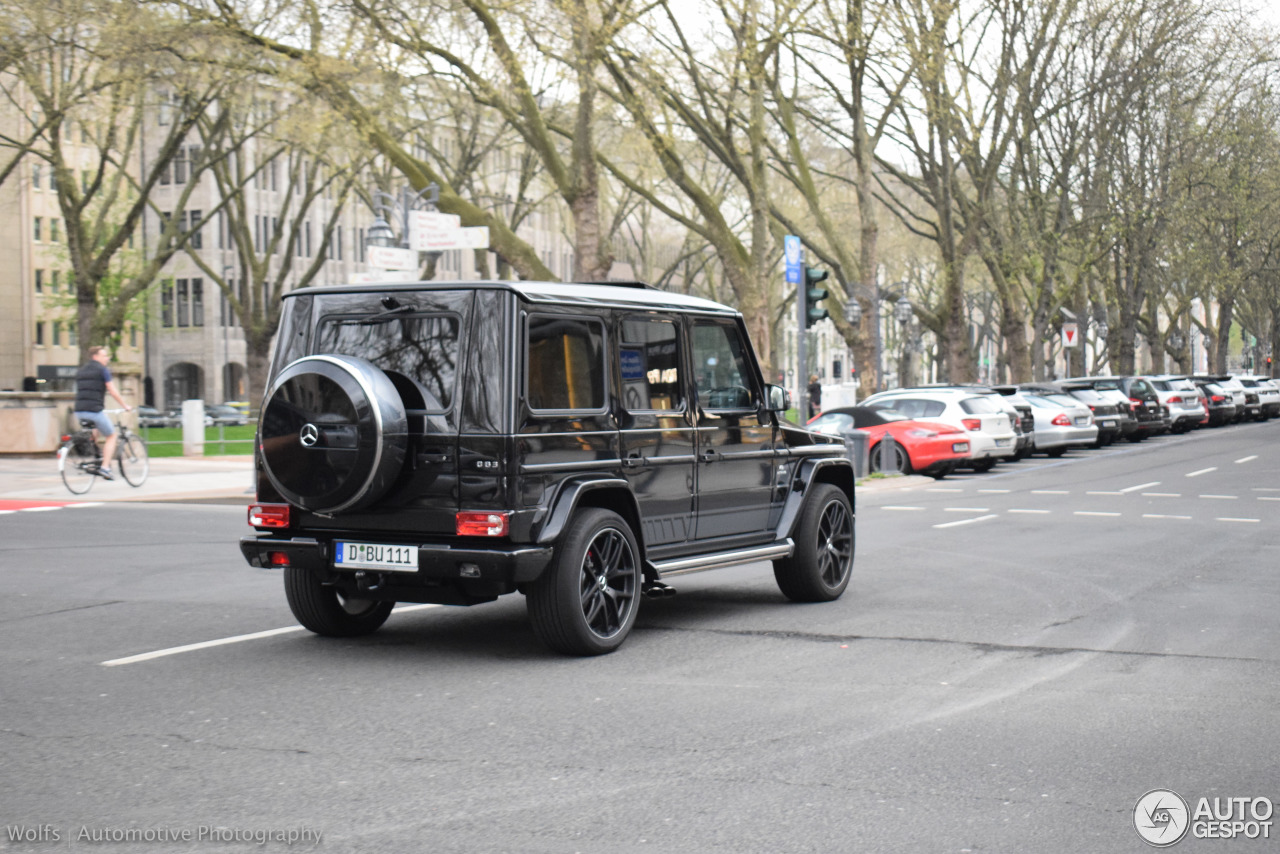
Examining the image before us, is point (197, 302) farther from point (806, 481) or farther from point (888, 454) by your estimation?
point (806, 481)

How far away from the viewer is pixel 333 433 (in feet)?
24.8

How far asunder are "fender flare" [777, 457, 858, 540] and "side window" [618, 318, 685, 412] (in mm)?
1326

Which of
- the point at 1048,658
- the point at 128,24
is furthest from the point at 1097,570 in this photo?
the point at 128,24

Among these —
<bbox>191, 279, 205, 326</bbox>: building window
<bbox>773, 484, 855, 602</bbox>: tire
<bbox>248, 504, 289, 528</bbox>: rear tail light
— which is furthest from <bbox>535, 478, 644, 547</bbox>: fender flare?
<bbox>191, 279, 205, 326</bbox>: building window

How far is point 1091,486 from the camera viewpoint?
870 inches

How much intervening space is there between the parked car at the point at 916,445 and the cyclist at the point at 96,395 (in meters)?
11.5

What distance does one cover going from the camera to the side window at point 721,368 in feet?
30.3

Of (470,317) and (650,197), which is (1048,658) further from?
(650,197)

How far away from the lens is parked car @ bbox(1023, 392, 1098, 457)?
30812mm

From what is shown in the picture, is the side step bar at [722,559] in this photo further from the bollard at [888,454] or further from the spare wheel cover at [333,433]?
the bollard at [888,454]

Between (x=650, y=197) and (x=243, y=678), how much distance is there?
89.5ft

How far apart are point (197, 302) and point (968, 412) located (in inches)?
2495

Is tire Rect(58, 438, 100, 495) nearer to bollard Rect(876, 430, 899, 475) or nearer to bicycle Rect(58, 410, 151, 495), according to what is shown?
bicycle Rect(58, 410, 151, 495)

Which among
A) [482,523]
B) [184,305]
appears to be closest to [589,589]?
[482,523]
